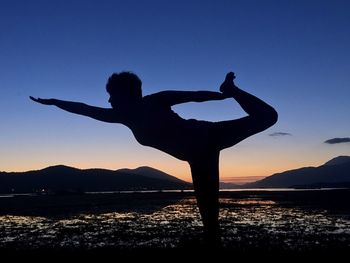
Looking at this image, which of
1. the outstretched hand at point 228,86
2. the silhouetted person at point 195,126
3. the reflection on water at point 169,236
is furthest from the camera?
the reflection on water at point 169,236

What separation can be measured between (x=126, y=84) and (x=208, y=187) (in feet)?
5.13

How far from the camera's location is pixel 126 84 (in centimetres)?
539

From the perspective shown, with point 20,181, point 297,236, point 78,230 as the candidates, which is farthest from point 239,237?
point 20,181

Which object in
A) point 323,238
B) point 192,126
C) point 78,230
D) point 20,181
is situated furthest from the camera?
point 20,181

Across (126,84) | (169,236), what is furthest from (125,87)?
(169,236)

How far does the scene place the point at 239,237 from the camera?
1641cm

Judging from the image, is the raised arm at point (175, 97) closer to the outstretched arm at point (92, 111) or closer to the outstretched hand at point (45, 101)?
the outstretched arm at point (92, 111)

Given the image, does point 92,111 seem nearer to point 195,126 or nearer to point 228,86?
point 195,126

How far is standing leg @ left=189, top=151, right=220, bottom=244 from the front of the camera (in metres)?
5.34

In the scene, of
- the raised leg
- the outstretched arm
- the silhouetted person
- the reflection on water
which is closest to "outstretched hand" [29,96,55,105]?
the outstretched arm

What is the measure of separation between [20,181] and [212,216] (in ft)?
650

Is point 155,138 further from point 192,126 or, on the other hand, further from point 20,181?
point 20,181

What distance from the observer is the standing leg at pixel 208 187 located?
5.34m

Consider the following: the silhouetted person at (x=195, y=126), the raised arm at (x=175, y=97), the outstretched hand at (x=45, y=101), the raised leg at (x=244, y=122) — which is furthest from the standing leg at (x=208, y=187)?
the outstretched hand at (x=45, y=101)
